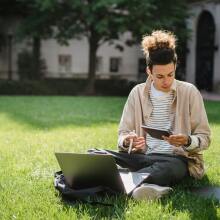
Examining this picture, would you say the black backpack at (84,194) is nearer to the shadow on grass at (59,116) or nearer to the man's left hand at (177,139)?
the man's left hand at (177,139)

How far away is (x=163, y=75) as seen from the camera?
509 cm

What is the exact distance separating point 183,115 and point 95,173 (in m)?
1.09

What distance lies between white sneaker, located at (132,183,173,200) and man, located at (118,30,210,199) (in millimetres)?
18

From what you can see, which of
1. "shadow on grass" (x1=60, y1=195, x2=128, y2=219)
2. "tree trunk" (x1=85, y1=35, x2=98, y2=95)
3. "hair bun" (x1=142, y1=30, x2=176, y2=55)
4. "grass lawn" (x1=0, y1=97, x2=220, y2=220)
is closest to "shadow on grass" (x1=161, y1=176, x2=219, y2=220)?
"grass lawn" (x1=0, y1=97, x2=220, y2=220)

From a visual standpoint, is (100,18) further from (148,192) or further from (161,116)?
(148,192)

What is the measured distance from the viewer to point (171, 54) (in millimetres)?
5016

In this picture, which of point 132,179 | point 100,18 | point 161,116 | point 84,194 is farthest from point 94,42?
point 84,194

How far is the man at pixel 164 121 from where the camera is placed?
5.01 meters

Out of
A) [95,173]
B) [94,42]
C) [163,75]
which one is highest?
[94,42]

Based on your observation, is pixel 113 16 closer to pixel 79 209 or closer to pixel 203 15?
pixel 203 15

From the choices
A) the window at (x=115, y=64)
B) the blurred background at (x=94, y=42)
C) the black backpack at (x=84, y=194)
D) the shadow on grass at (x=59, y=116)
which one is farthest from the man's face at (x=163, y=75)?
Result: the window at (x=115, y=64)

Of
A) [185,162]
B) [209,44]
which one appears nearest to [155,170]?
[185,162]

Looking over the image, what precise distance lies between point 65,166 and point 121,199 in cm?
56

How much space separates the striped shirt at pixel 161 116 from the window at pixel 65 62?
98.6 ft
